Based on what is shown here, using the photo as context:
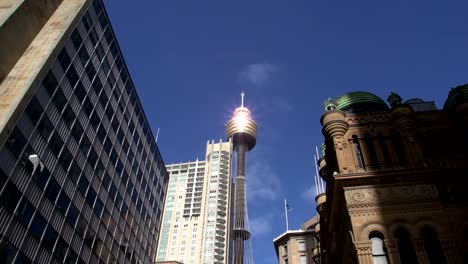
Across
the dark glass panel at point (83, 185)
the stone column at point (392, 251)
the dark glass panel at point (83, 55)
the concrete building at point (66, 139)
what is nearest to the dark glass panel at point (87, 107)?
the concrete building at point (66, 139)

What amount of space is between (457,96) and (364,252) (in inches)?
684

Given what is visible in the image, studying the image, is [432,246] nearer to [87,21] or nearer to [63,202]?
[63,202]

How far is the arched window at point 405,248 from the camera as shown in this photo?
1030 inches

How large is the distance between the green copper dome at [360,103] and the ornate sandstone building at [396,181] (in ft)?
0.28

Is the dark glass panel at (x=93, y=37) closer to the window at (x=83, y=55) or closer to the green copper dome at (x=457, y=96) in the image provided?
the window at (x=83, y=55)

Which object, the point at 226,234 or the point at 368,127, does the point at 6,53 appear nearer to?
the point at 368,127

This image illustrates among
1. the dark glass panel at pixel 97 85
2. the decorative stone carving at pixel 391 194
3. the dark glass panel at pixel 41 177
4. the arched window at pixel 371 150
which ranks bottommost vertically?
the decorative stone carving at pixel 391 194

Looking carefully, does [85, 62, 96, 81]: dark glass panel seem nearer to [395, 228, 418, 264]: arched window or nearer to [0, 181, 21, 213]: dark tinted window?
[0, 181, 21, 213]: dark tinted window

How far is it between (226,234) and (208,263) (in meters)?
17.7

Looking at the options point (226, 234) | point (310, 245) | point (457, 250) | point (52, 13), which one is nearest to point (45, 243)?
point (52, 13)

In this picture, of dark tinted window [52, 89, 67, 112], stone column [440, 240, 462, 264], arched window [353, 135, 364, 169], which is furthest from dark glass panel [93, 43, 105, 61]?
stone column [440, 240, 462, 264]

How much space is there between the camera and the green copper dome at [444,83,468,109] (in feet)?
113

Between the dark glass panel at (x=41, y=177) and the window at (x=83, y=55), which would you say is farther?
the window at (x=83, y=55)

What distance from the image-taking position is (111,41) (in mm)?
57719
